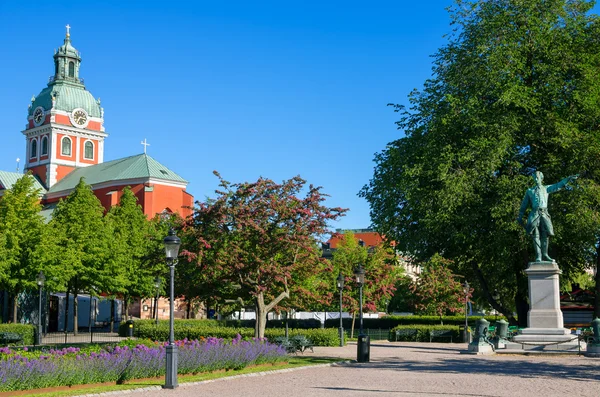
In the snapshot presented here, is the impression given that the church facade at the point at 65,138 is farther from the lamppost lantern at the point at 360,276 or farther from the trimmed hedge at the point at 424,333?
the lamppost lantern at the point at 360,276

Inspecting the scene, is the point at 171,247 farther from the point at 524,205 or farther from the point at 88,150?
the point at 88,150

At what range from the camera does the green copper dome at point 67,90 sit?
98.1 meters

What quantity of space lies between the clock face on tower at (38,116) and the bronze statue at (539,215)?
84.4 meters

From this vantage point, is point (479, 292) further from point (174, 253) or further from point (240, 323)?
point (174, 253)

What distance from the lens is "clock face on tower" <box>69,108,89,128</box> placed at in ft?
322

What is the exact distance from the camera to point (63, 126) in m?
96.9

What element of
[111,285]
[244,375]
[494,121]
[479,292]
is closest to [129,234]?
[111,285]

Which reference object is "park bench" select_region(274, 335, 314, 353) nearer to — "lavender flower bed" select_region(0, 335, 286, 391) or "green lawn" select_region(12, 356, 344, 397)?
"green lawn" select_region(12, 356, 344, 397)

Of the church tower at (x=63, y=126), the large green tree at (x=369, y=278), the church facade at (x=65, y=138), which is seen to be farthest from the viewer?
the church tower at (x=63, y=126)

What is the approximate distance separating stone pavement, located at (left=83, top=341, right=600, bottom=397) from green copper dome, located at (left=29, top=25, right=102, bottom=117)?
275 feet

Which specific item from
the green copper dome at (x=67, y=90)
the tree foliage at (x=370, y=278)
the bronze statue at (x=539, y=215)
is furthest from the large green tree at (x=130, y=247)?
the green copper dome at (x=67, y=90)

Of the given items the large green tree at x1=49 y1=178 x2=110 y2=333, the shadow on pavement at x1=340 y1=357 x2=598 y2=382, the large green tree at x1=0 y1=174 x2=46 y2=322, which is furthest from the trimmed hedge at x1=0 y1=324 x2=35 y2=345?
the shadow on pavement at x1=340 y1=357 x2=598 y2=382

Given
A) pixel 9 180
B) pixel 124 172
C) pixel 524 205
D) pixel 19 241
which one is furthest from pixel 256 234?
pixel 9 180

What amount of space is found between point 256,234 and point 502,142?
1100 centimetres
